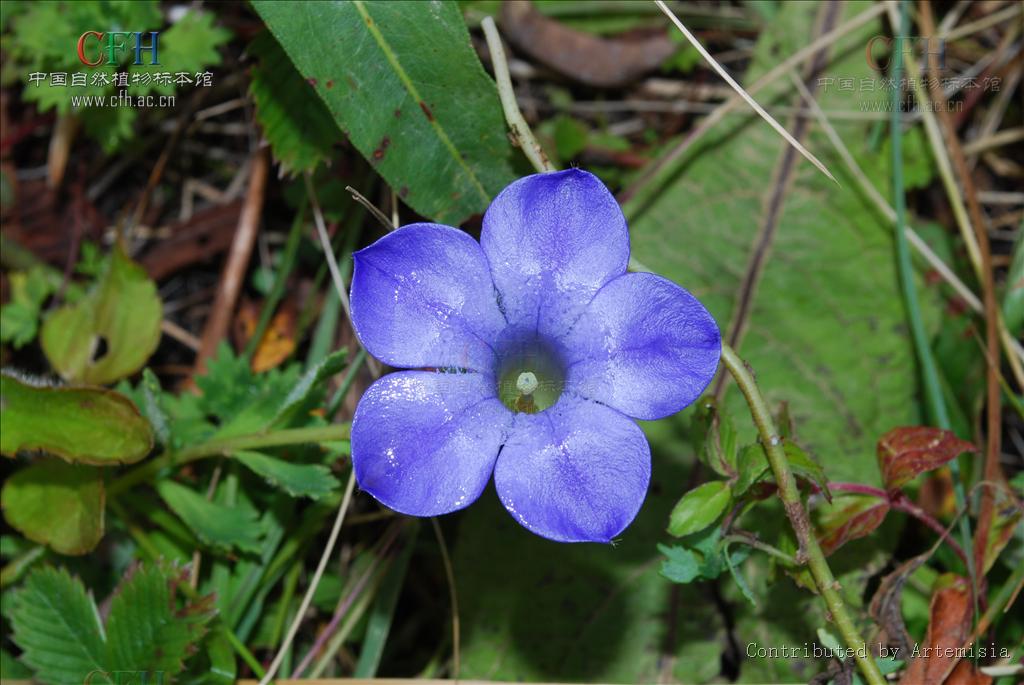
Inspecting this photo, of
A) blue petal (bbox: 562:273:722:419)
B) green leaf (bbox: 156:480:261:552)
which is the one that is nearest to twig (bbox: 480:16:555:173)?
blue petal (bbox: 562:273:722:419)

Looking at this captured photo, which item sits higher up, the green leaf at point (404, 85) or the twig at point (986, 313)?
the green leaf at point (404, 85)

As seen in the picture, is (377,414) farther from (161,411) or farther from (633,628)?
(633,628)

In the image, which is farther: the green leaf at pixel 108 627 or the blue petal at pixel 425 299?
the green leaf at pixel 108 627

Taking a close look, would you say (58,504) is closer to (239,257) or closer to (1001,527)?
(239,257)

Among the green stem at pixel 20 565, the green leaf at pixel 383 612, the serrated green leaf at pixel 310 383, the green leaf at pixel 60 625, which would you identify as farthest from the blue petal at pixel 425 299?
the green stem at pixel 20 565

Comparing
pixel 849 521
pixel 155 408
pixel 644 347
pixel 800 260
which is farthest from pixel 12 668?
pixel 800 260

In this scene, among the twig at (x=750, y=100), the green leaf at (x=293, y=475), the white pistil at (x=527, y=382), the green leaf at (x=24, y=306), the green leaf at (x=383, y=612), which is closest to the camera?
the white pistil at (x=527, y=382)

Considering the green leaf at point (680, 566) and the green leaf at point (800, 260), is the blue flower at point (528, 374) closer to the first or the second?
the green leaf at point (680, 566)
